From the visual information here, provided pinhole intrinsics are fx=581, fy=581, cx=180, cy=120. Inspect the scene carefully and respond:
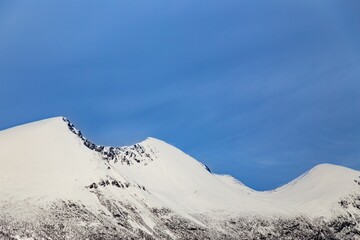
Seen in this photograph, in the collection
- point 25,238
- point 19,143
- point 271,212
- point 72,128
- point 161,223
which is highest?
point 72,128

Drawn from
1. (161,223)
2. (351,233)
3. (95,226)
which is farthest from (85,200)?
(351,233)

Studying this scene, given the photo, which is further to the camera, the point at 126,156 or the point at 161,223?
the point at 126,156

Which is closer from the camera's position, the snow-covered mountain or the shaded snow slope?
the snow-covered mountain

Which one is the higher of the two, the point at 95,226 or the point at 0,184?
the point at 0,184

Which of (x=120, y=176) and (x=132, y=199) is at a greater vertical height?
(x=120, y=176)

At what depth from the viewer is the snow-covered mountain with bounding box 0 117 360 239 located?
386ft

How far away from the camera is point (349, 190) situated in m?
186

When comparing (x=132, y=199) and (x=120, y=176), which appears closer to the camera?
(x=132, y=199)

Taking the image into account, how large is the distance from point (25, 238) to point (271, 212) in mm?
86492

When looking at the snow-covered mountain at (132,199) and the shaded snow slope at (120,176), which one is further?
the shaded snow slope at (120,176)

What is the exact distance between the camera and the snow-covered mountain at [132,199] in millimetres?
117562

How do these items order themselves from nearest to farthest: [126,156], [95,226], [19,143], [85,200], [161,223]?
[95,226] → [85,200] → [161,223] → [19,143] → [126,156]

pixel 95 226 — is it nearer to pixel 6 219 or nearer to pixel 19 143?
pixel 6 219

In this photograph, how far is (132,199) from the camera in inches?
5620
